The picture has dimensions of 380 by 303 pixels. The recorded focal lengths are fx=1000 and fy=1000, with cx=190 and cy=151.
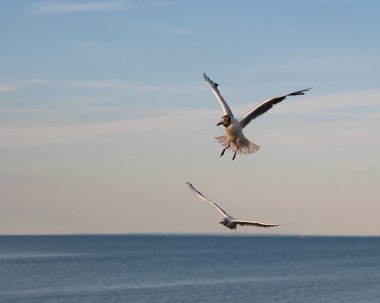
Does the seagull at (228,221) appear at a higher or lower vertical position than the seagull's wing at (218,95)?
lower

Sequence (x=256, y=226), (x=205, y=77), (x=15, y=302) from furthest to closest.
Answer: (x=15, y=302) → (x=205, y=77) → (x=256, y=226)

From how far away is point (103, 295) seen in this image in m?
138

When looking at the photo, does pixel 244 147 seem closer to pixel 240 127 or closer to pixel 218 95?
pixel 240 127

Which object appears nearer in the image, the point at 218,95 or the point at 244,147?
the point at 244,147

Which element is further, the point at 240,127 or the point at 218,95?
the point at 218,95

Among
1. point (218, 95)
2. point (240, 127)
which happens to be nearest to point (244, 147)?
point (240, 127)

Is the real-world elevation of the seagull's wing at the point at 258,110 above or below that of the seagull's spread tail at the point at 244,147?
above

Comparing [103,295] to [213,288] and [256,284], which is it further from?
[256,284]

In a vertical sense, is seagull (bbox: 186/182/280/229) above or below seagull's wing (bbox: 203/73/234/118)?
below

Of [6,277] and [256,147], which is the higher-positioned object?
[256,147]

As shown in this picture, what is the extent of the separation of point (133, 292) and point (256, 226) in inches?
4925

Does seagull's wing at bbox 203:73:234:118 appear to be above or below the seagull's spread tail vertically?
above

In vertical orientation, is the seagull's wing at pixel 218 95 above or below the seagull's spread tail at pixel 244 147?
above

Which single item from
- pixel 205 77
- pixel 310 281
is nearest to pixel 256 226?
pixel 205 77
